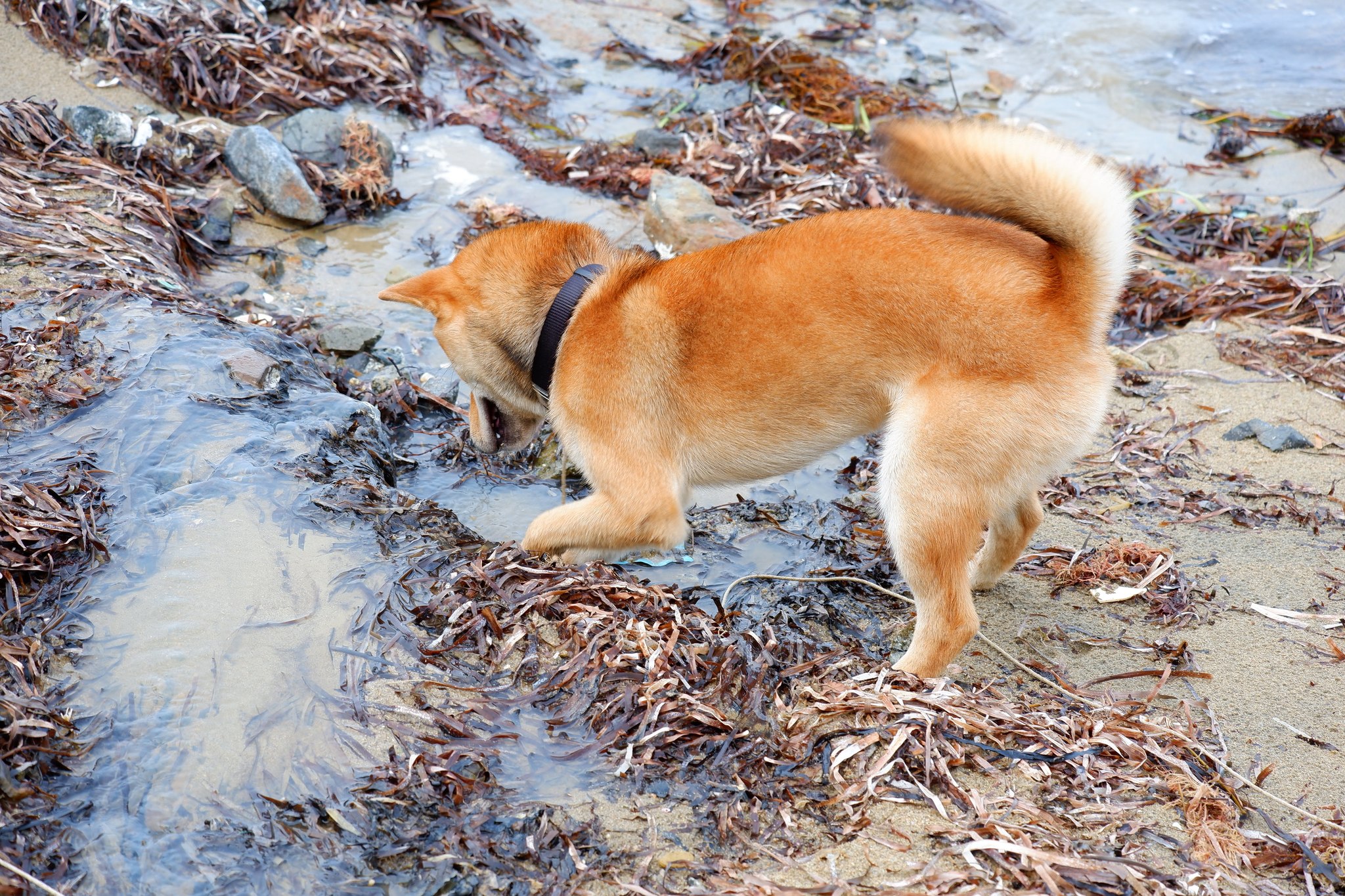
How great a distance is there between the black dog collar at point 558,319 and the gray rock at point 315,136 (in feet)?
12.0

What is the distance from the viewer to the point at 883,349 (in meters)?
3.38

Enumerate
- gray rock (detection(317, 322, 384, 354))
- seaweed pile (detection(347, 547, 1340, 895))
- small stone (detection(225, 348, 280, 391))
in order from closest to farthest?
1. seaweed pile (detection(347, 547, 1340, 895))
2. small stone (detection(225, 348, 280, 391))
3. gray rock (detection(317, 322, 384, 354))

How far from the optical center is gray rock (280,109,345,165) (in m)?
6.71

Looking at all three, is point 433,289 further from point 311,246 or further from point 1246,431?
point 1246,431

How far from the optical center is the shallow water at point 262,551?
266cm

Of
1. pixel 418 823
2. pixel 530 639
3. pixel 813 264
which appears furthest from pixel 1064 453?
pixel 418 823

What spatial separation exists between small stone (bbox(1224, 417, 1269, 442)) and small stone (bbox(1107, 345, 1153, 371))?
2.52ft

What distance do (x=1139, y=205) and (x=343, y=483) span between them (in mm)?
6485

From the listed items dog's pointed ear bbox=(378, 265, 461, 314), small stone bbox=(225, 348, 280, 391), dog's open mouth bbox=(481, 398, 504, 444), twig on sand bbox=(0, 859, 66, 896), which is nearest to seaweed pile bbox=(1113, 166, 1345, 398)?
dog's open mouth bbox=(481, 398, 504, 444)

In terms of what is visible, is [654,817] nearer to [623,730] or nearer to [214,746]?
[623,730]

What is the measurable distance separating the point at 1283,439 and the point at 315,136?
21.1 ft

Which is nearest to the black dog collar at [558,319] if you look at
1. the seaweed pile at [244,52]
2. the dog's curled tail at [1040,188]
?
Result: the dog's curled tail at [1040,188]

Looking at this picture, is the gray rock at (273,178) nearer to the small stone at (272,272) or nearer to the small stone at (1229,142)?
the small stone at (272,272)

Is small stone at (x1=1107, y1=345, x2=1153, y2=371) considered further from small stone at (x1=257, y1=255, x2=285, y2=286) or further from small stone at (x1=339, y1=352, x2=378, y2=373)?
small stone at (x1=257, y1=255, x2=285, y2=286)
